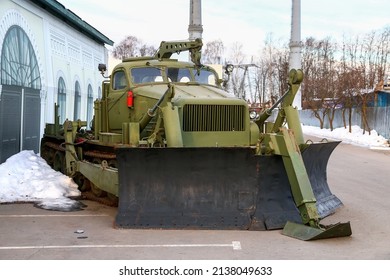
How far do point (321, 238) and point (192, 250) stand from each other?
1764mm

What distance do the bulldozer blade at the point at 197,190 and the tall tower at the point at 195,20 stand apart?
11.9m

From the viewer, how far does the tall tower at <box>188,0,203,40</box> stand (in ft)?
65.0

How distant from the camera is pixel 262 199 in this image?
8.50 metres

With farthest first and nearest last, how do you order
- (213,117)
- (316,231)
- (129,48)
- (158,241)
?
(129,48) → (213,117) → (316,231) → (158,241)

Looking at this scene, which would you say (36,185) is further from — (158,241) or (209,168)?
(158,241)

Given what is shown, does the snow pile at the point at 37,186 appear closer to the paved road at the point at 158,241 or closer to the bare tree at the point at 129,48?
the paved road at the point at 158,241

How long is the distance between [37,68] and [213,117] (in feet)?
30.5

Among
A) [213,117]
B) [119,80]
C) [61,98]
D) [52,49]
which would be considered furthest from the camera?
[61,98]

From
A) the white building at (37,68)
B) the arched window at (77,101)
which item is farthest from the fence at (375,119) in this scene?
the arched window at (77,101)

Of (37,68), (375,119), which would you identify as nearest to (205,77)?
(37,68)

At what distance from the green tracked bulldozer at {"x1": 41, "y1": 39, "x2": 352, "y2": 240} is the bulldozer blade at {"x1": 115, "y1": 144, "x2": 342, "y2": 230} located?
0.05 feet

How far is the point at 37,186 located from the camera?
11.6 m

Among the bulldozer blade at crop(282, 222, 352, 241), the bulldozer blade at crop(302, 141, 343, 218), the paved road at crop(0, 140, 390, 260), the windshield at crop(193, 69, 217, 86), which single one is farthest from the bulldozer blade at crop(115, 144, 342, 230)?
the windshield at crop(193, 69, 217, 86)

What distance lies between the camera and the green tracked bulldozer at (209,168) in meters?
8.32
